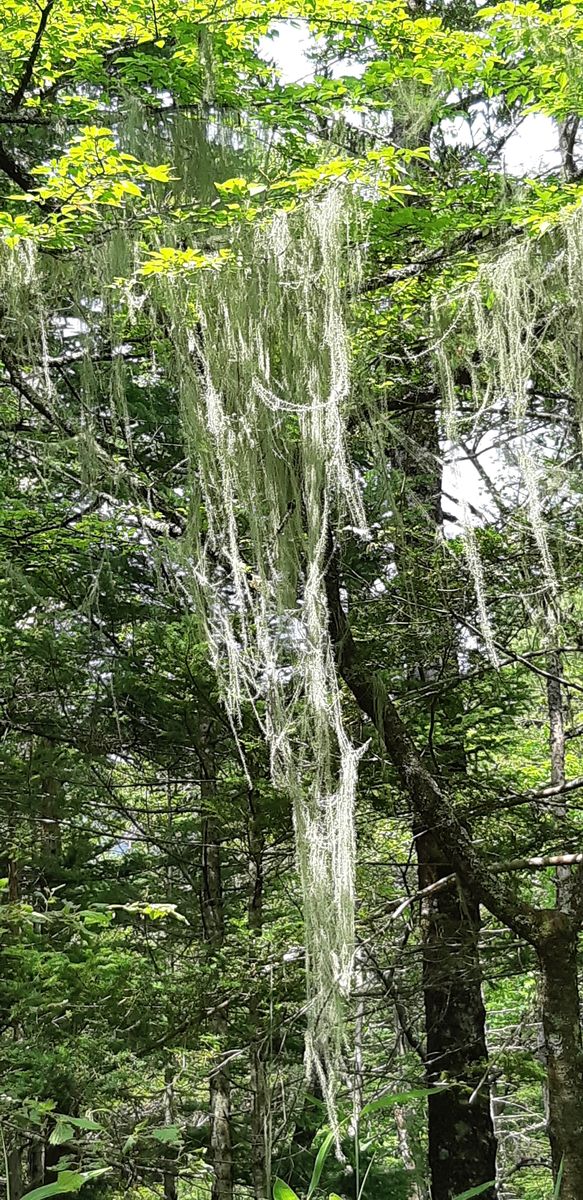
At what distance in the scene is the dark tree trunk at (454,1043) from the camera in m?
4.48

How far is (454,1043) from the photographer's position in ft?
16.1

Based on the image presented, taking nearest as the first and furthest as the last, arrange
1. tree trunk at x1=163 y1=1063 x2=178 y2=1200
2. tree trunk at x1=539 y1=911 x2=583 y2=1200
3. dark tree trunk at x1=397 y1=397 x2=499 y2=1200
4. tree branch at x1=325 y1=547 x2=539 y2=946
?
tree trunk at x1=539 y1=911 x2=583 y2=1200 → tree branch at x1=325 y1=547 x2=539 y2=946 → dark tree trunk at x1=397 y1=397 x2=499 y2=1200 → tree trunk at x1=163 y1=1063 x2=178 y2=1200

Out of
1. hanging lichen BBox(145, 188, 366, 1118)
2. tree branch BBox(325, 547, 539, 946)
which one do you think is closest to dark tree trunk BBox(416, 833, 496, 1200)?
tree branch BBox(325, 547, 539, 946)

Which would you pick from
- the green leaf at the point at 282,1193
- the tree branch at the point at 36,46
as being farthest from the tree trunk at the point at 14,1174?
the tree branch at the point at 36,46

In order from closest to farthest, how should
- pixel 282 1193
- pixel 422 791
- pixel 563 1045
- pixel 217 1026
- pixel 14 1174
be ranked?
pixel 282 1193
pixel 563 1045
pixel 14 1174
pixel 422 791
pixel 217 1026

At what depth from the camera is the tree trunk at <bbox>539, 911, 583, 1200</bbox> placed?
353 cm

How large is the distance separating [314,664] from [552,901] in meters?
6.39

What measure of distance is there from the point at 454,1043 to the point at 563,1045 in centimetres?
138

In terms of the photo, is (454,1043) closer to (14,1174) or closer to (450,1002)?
(450,1002)

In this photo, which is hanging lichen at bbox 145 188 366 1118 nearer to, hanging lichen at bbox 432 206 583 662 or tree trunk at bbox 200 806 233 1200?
hanging lichen at bbox 432 206 583 662

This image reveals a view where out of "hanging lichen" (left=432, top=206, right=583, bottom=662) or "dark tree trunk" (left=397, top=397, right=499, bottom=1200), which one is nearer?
"hanging lichen" (left=432, top=206, right=583, bottom=662)

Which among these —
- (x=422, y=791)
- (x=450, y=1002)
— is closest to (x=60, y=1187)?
(x=422, y=791)

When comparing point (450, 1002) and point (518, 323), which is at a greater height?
point (518, 323)

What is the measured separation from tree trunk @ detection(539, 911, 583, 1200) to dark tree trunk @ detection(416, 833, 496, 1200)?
45 cm
